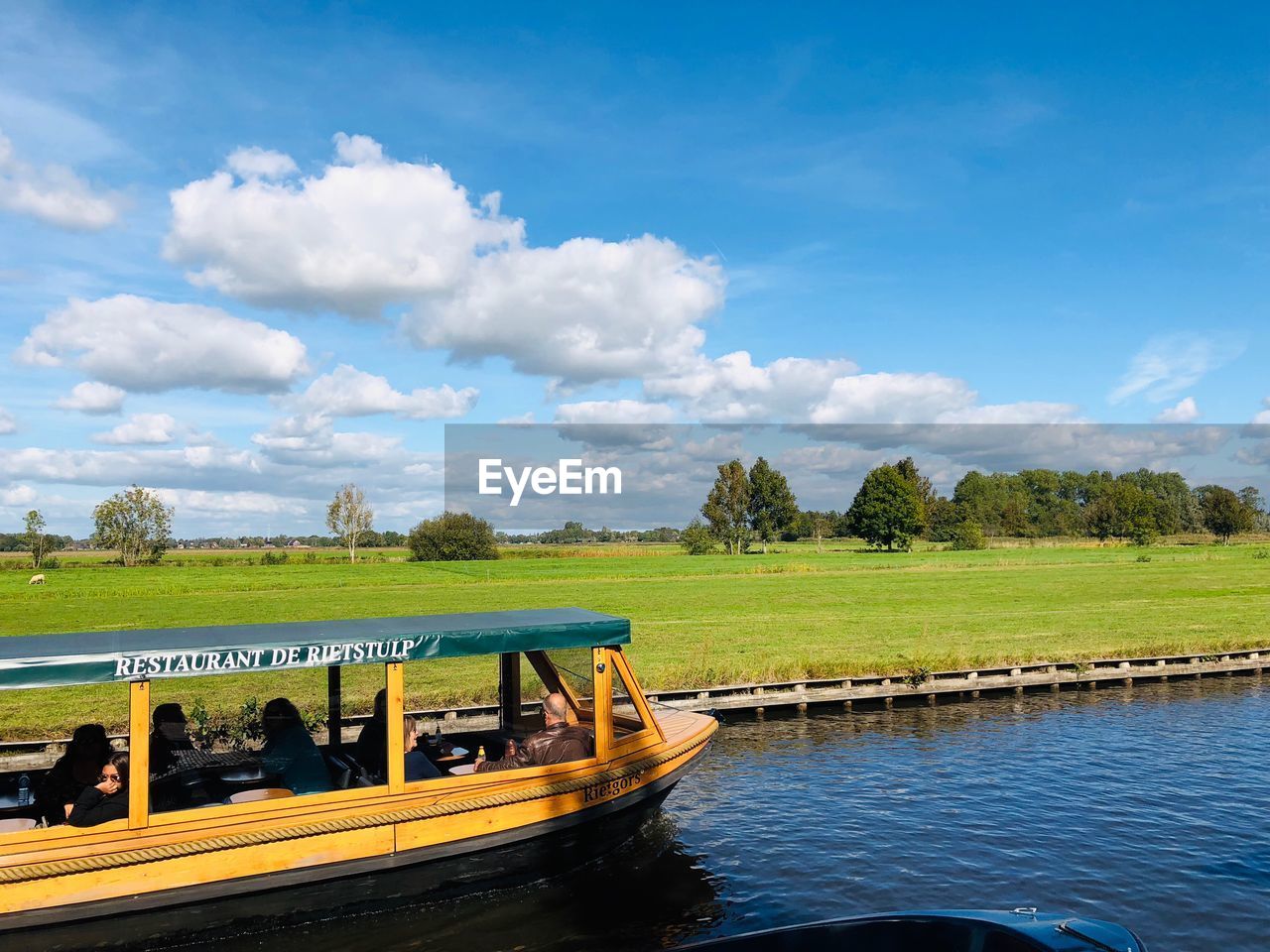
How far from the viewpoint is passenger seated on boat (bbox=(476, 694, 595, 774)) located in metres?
11.2

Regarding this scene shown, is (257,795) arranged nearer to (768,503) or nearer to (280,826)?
(280,826)

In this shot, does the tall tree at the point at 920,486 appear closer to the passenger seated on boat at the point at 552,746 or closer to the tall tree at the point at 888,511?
the tall tree at the point at 888,511

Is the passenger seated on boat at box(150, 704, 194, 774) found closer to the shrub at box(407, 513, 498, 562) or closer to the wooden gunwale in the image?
the wooden gunwale

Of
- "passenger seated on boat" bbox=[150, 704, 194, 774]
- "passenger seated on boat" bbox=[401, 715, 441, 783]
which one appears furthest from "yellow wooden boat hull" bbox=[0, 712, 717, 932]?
"passenger seated on boat" bbox=[150, 704, 194, 774]

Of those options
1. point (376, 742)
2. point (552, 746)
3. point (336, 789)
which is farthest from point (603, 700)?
point (336, 789)

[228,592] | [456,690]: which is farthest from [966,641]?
[228,592]

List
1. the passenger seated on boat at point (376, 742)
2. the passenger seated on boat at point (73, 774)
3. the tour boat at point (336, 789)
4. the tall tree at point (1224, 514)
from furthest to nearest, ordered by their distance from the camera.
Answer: the tall tree at point (1224, 514) → the passenger seated on boat at point (376, 742) → the passenger seated on boat at point (73, 774) → the tour boat at point (336, 789)

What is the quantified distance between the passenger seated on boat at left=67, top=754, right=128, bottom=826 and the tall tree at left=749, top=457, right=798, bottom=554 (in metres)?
140

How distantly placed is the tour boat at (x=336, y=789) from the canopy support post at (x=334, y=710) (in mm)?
36

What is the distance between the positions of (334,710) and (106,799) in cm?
342

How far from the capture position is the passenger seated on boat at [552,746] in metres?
11.2

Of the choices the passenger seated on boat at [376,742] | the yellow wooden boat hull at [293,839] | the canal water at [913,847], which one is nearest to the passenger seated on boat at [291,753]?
the passenger seated on boat at [376,742]

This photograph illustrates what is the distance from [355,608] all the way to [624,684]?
36194 mm

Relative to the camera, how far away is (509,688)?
1296cm
